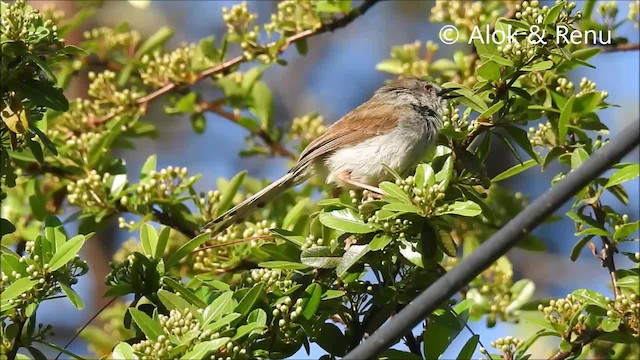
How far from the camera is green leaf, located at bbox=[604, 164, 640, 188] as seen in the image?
3.08 meters

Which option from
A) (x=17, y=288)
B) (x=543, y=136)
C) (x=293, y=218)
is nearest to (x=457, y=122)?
(x=543, y=136)

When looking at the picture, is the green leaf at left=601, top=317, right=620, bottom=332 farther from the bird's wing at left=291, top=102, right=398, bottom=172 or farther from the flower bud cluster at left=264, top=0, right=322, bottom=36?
the flower bud cluster at left=264, top=0, right=322, bottom=36

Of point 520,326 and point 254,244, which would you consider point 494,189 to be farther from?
point 254,244

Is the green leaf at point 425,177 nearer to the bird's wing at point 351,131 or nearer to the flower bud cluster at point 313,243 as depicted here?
the flower bud cluster at point 313,243

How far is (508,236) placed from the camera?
203 cm

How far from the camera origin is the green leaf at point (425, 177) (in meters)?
2.91

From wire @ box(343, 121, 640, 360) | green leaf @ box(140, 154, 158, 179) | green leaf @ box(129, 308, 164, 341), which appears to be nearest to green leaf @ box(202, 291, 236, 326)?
green leaf @ box(129, 308, 164, 341)

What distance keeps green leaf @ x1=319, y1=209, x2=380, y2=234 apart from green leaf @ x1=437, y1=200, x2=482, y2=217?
0.79ft

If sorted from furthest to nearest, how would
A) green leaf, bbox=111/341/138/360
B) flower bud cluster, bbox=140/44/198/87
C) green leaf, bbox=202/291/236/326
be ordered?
flower bud cluster, bbox=140/44/198/87 < green leaf, bbox=202/291/236/326 < green leaf, bbox=111/341/138/360

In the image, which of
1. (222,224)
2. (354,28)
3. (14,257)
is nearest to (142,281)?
(14,257)

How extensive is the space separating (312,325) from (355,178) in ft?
6.11

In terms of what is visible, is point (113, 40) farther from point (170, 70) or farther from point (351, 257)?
point (351, 257)

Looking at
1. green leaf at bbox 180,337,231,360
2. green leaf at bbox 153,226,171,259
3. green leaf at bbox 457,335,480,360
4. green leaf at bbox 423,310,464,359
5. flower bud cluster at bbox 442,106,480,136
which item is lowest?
green leaf at bbox 457,335,480,360

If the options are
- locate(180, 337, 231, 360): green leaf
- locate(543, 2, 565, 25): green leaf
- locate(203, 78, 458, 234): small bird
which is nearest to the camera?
locate(180, 337, 231, 360): green leaf
